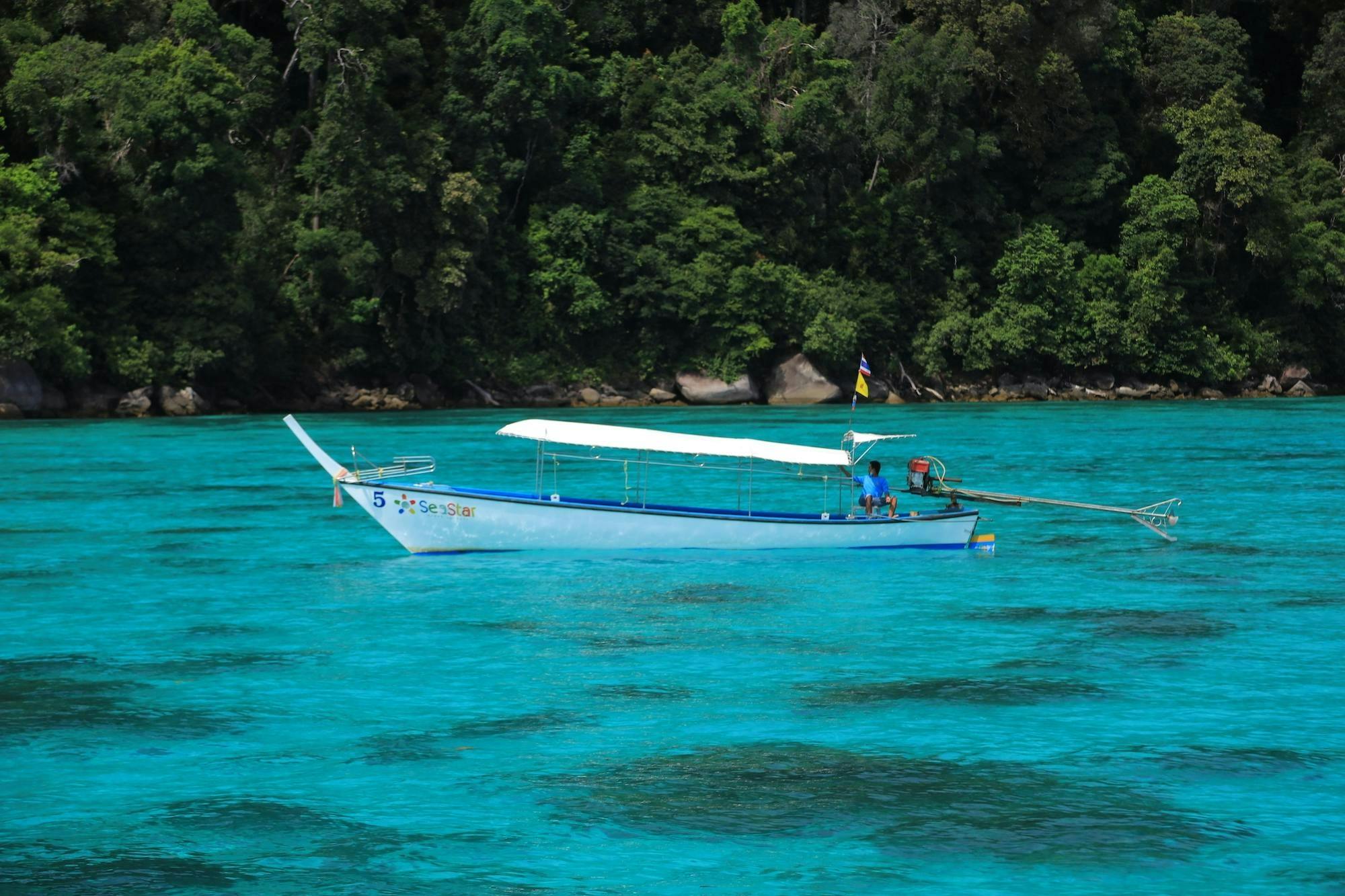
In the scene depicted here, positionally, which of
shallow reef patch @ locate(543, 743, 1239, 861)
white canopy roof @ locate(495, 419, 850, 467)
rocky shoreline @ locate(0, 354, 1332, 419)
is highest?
rocky shoreline @ locate(0, 354, 1332, 419)

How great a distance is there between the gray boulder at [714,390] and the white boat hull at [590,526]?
44533 mm

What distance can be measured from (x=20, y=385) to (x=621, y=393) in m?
25.1

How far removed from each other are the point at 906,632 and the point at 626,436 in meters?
7.21

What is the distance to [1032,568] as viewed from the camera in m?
25.2

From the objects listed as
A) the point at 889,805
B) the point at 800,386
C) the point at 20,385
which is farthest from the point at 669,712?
the point at 800,386

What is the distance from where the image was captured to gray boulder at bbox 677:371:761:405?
7006 centimetres

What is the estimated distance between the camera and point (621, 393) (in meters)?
70.1

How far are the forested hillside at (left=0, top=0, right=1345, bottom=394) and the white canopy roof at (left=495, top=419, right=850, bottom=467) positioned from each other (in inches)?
1396

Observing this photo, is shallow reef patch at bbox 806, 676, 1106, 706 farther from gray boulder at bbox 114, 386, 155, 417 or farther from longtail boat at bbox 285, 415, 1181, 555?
gray boulder at bbox 114, 386, 155, 417

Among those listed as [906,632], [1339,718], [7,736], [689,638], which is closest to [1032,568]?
[906,632]

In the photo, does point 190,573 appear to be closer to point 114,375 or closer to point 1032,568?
point 1032,568

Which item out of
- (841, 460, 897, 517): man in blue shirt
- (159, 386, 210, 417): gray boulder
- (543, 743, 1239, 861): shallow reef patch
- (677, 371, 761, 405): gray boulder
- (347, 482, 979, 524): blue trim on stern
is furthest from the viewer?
(677, 371, 761, 405): gray boulder

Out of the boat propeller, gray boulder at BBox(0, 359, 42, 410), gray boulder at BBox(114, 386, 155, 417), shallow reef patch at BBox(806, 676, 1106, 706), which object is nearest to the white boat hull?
the boat propeller

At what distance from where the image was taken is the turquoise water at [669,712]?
1173 centimetres
